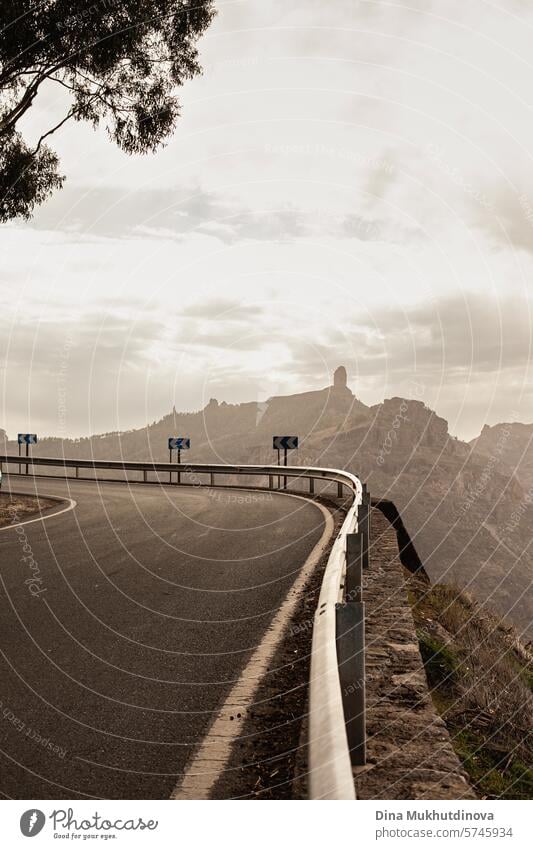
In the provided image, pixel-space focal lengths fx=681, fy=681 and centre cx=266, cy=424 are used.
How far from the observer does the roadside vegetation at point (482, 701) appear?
402 centimetres

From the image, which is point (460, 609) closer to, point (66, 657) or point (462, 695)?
point (462, 695)

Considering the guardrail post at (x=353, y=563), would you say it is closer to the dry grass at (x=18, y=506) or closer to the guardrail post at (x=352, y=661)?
the guardrail post at (x=352, y=661)

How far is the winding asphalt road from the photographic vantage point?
3539 mm

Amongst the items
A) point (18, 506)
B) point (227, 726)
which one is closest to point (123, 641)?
point (227, 726)

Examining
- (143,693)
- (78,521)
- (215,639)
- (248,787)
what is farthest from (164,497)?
(248,787)

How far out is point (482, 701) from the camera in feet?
15.8

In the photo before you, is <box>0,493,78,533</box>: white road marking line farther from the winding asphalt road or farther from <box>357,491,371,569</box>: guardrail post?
<box>357,491,371,569</box>: guardrail post

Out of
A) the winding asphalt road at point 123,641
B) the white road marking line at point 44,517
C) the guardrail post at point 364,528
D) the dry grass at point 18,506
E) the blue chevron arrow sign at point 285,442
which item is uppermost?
the blue chevron arrow sign at point 285,442

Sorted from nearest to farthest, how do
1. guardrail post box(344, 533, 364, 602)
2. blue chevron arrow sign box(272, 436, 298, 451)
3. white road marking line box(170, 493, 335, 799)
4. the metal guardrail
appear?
the metal guardrail → white road marking line box(170, 493, 335, 799) → guardrail post box(344, 533, 364, 602) → blue chevron arrow sign box(272, 436, 298, 451)

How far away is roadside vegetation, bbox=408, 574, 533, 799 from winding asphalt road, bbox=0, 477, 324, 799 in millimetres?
1516

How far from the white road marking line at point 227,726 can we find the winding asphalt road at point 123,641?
0.07 metres

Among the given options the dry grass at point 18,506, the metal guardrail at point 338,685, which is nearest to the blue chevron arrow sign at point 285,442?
the dry grass at point 18,506

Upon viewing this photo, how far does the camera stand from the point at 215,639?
5758 mm

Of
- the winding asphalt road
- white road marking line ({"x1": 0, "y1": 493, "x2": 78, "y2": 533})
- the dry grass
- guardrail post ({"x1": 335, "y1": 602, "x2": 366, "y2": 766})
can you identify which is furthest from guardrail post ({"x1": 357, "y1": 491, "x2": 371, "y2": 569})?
the dry grass
